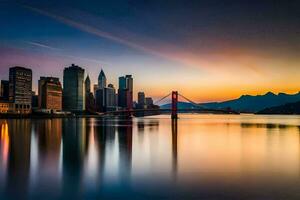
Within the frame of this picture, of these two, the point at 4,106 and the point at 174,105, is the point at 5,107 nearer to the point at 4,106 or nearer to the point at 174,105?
the point at 4,106

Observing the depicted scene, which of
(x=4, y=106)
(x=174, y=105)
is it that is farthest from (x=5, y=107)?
(x=174, y=105)

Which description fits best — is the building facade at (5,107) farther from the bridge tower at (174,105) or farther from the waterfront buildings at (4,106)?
the bridge tower at (174,105)

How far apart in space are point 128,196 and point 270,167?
989cm

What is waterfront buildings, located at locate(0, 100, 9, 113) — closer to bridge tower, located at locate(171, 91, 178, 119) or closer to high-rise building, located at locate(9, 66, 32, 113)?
high-rise building, located at locate(9, 66, 32, 113)

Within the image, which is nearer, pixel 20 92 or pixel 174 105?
pixel 174 105

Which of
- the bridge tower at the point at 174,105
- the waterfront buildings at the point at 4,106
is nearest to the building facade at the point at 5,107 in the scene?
the waterfront buildings at the point at 4,106

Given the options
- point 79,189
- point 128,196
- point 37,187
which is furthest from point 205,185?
point 37,187

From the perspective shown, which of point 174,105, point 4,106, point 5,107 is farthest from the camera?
point 5,107

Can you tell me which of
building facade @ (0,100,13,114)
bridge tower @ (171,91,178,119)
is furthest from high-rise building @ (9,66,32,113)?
bridge tower @ (171,91,178,119)

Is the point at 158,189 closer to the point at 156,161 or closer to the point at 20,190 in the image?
the point at 20,190

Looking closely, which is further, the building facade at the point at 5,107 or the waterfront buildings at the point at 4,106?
the waterfront buildings at the point at 4,106

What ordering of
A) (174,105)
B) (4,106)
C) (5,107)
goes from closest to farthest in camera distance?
1. (174,105)
2. (4,106)
3. (5,107)

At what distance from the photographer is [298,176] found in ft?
49.9

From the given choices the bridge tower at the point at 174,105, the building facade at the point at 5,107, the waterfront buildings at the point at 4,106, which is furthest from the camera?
the waterfront buildings at the point at 4,106
